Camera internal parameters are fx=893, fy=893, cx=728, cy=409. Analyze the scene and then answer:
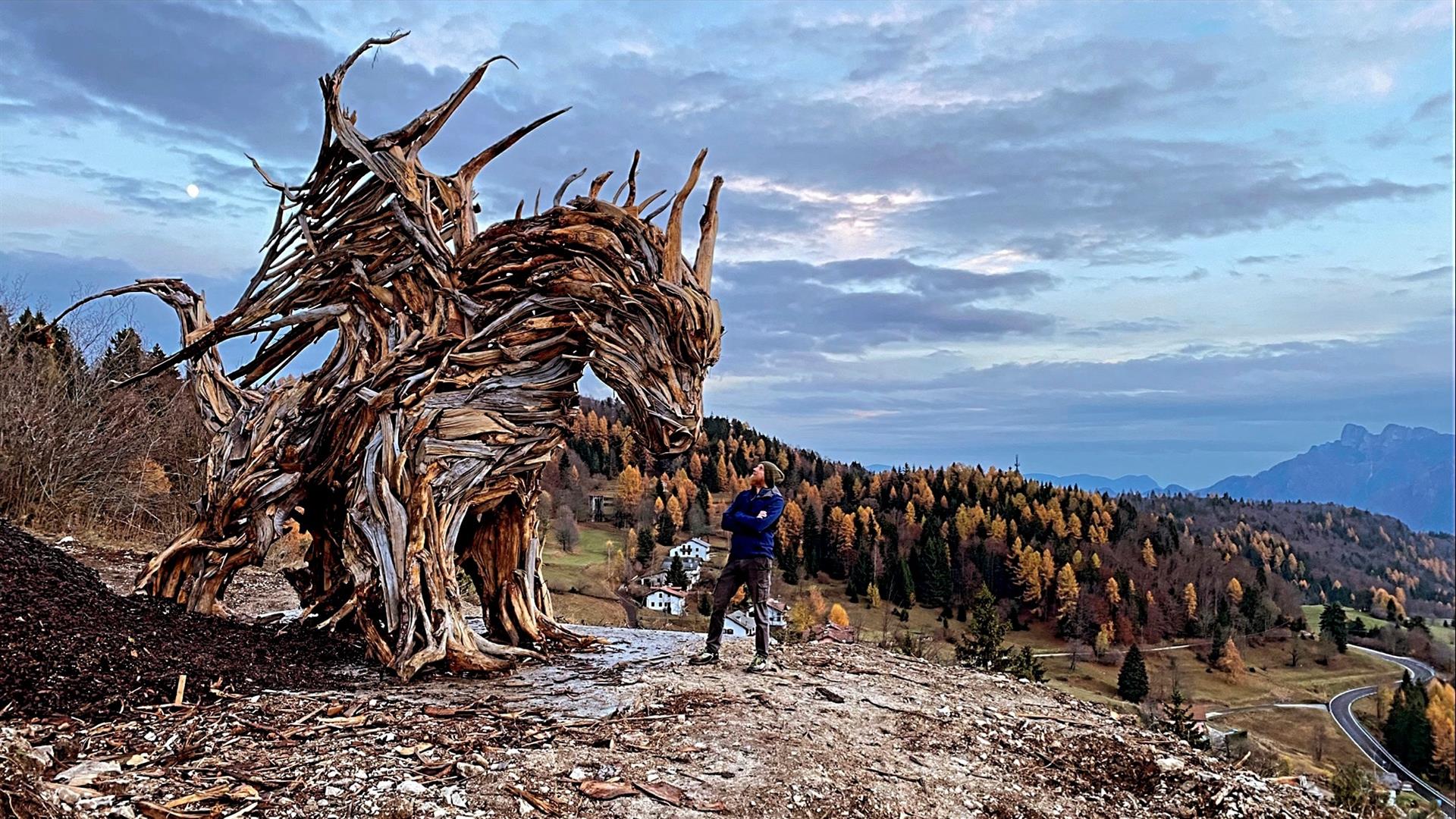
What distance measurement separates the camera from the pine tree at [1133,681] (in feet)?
177

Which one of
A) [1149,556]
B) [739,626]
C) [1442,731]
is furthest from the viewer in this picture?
[1149,556]

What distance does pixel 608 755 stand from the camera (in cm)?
563

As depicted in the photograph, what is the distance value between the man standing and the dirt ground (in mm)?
430

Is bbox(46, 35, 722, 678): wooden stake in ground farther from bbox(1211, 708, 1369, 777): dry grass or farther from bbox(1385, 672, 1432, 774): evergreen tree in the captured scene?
bbox(1385, 672, 1432, 774): evergreen tree

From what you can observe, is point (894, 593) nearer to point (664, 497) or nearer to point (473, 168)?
point (664, 497)

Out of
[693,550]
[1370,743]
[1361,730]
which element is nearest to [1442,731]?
[1370,743]

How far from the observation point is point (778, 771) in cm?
555

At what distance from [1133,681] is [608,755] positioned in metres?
56.6

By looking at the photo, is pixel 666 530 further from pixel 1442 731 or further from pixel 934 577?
pixel 1442 731

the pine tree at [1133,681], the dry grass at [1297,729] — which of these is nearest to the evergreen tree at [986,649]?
the pine tree at [1133,681]

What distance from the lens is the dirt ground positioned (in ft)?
15.5

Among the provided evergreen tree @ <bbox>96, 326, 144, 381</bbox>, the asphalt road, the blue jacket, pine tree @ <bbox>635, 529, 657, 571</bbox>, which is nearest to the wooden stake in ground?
the blue jacket

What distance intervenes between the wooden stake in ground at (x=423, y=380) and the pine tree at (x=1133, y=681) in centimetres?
5255

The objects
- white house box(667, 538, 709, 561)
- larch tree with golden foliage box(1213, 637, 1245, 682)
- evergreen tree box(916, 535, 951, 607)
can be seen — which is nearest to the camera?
white house box(667, 538, 709, 561)
